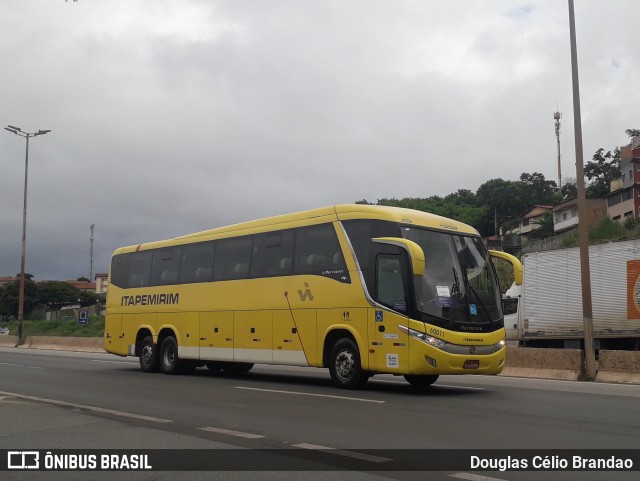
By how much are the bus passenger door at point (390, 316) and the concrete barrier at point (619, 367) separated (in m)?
7.13

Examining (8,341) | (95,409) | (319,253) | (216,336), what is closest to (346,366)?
(319,253)

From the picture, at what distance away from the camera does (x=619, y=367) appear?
52.2ft

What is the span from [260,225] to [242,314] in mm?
2129

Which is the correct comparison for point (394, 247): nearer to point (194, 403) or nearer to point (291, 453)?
point (194, 403)

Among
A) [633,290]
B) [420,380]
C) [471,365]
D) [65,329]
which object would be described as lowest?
[65,329]

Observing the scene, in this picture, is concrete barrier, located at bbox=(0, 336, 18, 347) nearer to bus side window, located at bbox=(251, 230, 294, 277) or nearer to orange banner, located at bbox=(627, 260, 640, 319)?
bus side window, located at bbox=(251, 230, 294, 277)

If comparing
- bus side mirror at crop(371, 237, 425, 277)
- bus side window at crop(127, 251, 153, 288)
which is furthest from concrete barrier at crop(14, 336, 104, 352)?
bus side mirror at crop(371, 237, 425, 277)

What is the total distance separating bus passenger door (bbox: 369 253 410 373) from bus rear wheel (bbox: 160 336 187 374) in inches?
288

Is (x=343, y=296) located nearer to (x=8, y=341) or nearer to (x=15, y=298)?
(x=8, y=341)

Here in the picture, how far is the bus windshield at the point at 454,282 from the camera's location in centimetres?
1157

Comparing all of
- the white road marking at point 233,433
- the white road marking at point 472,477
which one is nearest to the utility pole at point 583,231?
the white road marking at point 233,433

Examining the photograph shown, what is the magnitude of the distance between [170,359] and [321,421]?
32.7ft

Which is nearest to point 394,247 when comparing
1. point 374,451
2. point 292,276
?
point 292,276

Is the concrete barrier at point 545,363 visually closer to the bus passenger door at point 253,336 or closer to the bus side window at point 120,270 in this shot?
the bus passenger door at point 253,336
